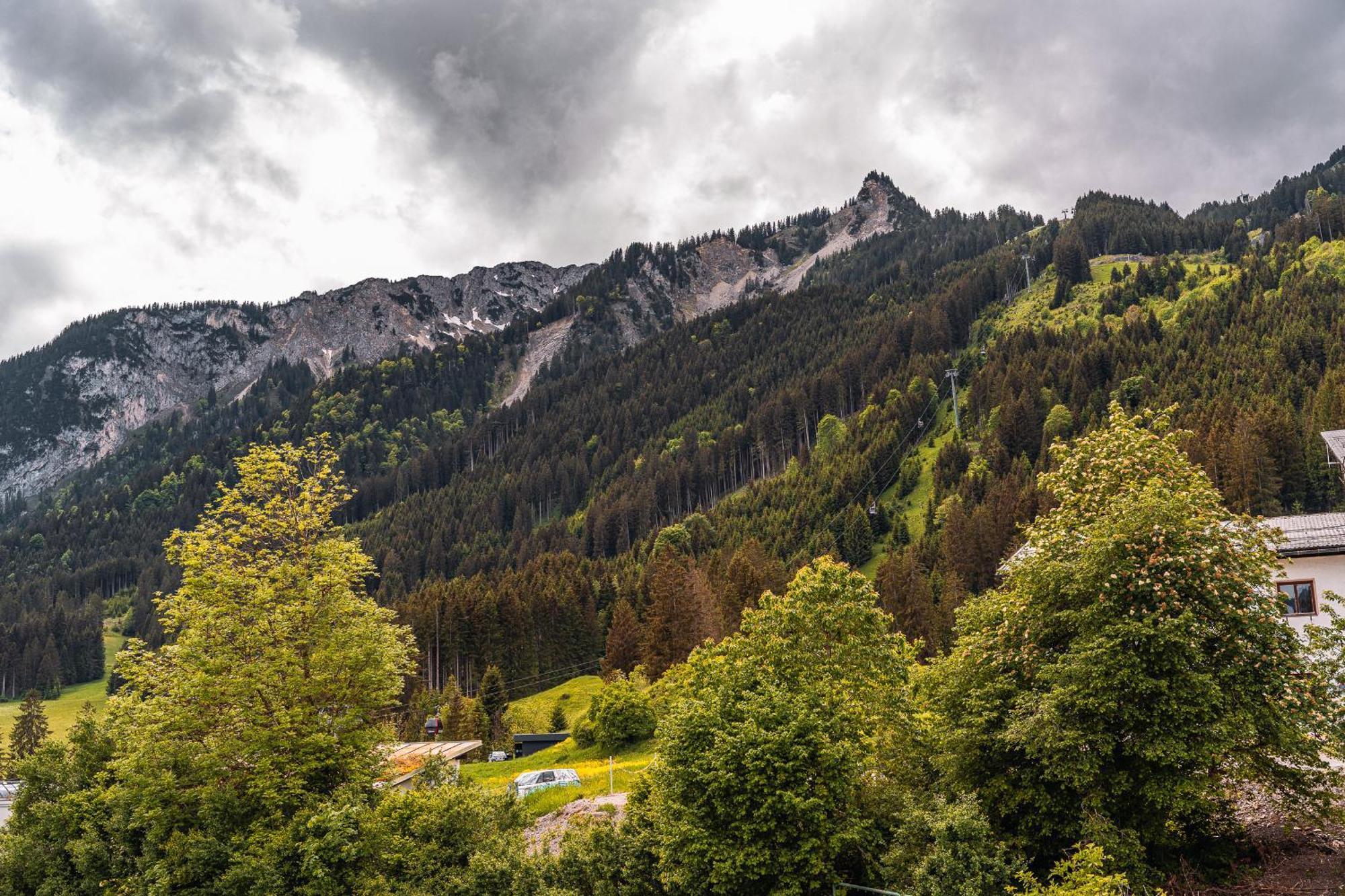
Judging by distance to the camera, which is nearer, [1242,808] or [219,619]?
[1242,808]

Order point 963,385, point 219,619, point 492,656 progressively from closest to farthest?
point 219,619, point 492,656, point 963,385

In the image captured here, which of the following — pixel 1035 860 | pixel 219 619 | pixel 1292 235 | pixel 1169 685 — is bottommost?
pixel 1035 860

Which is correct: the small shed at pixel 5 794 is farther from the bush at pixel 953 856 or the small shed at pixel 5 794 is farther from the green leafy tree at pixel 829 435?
the green leafy tree at pixel 829 435

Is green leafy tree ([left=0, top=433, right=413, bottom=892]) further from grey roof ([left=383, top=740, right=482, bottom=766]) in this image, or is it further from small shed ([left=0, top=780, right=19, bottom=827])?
small shed ([left=0, top=780, right=19, bottom=827])

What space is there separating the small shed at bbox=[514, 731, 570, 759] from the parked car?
2604cm

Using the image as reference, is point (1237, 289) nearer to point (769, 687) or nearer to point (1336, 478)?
point (1336, 478)

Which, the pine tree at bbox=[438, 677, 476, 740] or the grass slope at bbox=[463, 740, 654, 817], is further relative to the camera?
the pine tree at bbox=[438, 677, 476, 740]

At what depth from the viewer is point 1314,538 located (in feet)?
114

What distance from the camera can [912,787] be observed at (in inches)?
1020

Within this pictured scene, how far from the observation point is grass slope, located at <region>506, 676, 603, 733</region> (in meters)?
81.2

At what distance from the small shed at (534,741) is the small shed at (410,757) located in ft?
75.4

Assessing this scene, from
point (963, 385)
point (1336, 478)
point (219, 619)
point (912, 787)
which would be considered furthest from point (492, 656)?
point (963, 385)

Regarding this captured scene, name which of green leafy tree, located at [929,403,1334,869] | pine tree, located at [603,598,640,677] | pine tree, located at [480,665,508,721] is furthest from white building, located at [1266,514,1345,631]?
pine tree, located at [480,665,508,721]

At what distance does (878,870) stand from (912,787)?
343 centimetres
